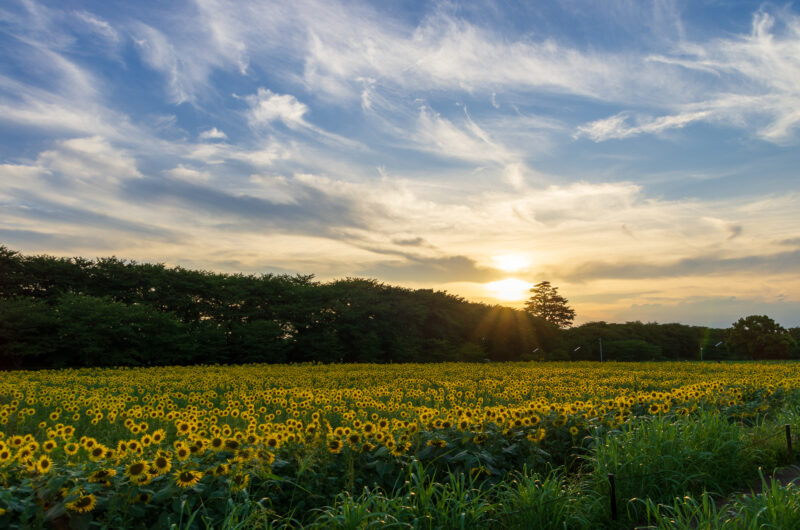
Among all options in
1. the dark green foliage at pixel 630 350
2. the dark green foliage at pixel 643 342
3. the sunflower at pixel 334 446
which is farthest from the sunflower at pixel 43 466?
the dark green foliage at pixel 630 350

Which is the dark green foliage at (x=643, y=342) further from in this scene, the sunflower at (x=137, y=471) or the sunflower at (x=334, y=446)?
the sunflower at (x=137, y=471)

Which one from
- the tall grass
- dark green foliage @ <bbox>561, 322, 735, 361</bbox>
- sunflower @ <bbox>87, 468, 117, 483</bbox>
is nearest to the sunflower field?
sunflower @ <bbox>87, 468, 117, 483</bbox>

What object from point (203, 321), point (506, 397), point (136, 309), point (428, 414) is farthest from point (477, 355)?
point (428, 414)

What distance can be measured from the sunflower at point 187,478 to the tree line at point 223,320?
2395 cm

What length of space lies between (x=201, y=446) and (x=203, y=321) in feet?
94.9

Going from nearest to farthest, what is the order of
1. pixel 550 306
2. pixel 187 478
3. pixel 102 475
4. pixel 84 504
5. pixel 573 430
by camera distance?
pixel 84 504 < pixel 102 475 < pixel 187 478 < pixel 573 430 < pixel 550 306

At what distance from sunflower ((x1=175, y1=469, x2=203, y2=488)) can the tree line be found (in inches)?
943

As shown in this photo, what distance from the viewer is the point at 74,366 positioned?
86.8ft

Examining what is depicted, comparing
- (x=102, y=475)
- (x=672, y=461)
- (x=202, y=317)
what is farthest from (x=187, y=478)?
(x=202, y=317)

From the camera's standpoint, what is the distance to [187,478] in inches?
165

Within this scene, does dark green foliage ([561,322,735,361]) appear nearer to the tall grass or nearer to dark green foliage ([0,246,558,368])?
dark green foliage ([0,246,558,368])

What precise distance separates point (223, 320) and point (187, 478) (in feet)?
98.8

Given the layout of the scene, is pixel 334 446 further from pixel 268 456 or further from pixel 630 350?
pixel 630 350

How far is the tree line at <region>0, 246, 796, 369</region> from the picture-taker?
25859mm
